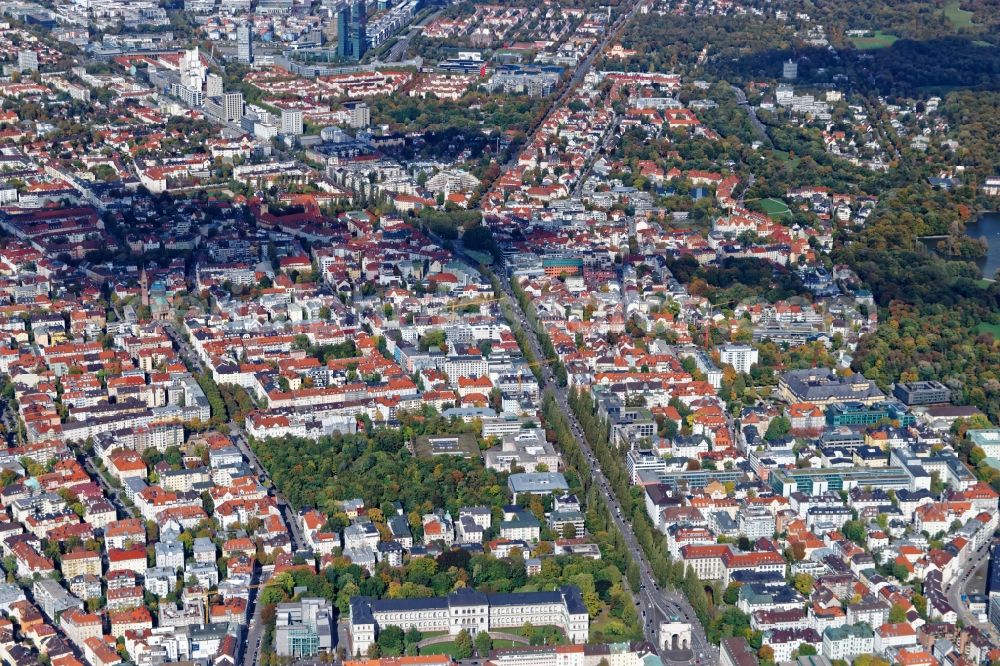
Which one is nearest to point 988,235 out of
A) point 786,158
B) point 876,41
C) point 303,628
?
point 786,158

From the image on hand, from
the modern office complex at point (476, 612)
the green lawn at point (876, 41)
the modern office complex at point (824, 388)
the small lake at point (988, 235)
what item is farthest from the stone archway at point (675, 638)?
the green lawn at point (876, 41)

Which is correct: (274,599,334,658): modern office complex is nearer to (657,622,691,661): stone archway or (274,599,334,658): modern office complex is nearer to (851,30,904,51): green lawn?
(657,622,691,661): stone archway

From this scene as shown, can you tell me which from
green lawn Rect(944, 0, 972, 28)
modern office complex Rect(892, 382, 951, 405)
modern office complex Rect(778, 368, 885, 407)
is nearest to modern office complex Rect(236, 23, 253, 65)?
green lawn Rect(944, 0, 972, 28)

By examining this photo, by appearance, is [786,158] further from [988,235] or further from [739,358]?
[739,358]

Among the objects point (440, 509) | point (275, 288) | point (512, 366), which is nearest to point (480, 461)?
point (440, 509)

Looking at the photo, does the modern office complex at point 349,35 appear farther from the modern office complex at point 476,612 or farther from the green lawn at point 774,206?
the modern office complex at point 476,612

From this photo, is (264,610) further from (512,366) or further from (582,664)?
(512,366)

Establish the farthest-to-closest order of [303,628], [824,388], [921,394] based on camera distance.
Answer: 1. [921,394]
2. [824,388]
3. [303,628]
